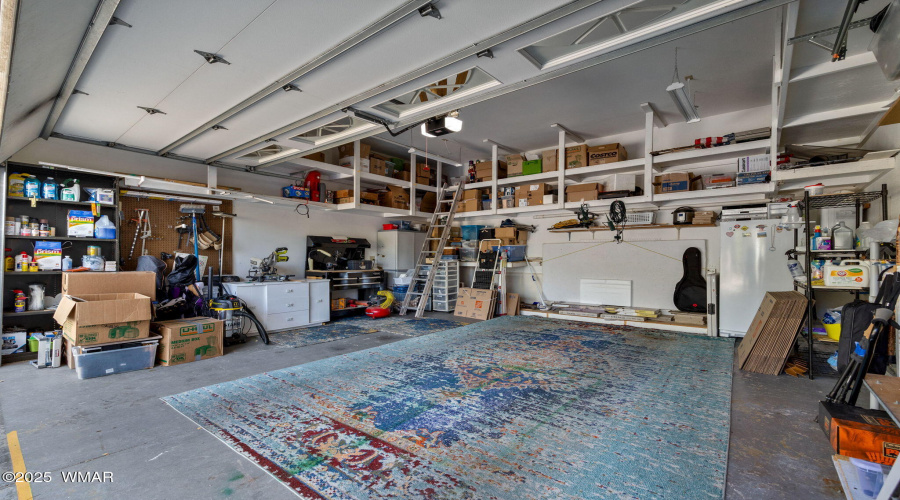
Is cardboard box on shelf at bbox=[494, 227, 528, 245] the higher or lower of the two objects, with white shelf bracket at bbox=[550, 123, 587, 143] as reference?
lower

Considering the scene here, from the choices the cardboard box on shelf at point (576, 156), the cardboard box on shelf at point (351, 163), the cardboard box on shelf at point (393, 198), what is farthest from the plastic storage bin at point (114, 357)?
the cardboard box on shelf at point (576, 156)

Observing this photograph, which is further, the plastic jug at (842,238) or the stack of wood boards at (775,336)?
the stack of wood boards at (775,336)

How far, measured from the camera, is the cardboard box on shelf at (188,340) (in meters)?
3.93

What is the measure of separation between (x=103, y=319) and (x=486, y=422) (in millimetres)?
3685

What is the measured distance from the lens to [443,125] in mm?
3682

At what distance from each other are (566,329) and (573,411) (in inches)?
121

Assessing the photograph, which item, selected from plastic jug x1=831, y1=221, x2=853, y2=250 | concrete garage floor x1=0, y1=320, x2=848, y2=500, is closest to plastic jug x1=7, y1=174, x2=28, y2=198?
concrete garage floor x1=0, y1=320, x2=848, y2=500

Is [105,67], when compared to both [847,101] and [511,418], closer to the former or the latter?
[511,418]

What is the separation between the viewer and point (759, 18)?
3.29m

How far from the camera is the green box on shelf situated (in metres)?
6.64

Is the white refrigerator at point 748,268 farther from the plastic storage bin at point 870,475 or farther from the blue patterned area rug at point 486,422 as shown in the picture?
the plastic storage bin at point 870,475

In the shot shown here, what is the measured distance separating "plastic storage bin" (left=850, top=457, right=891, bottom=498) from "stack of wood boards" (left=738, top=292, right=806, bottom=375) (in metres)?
2.15

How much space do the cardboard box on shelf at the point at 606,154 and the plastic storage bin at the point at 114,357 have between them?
20.6ft

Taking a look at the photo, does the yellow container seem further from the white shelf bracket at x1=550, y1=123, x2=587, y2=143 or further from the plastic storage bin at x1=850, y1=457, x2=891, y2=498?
the white shelf bracket at x1=550, y1=123, x2=587, y2=143
